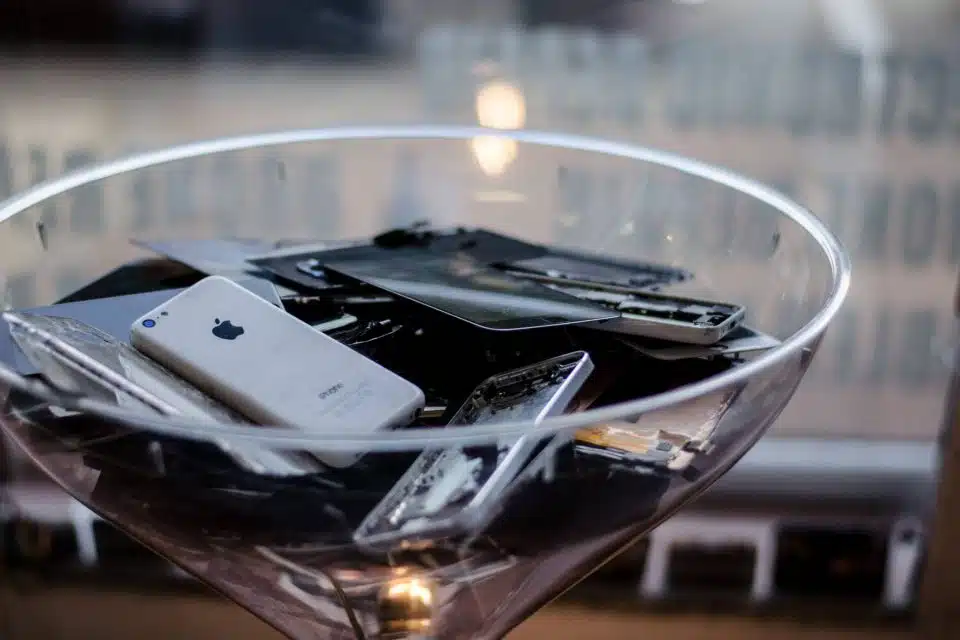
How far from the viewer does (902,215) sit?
2.72 feet

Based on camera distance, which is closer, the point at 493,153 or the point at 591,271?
the point at 591,271

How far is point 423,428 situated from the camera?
1.20ft

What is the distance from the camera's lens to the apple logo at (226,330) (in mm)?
385

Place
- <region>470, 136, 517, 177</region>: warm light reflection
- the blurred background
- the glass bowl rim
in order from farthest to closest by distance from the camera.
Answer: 1. the blurred background
2. <region>470, 136, 517, 177</region>: warm light reflection
3. the glass bowl rim

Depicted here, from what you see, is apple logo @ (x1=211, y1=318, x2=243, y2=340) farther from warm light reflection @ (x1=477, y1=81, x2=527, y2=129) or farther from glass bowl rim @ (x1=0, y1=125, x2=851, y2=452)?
warm light reflection @ (x1=477, y1=81, x2=527, y2=129)

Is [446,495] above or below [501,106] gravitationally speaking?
below

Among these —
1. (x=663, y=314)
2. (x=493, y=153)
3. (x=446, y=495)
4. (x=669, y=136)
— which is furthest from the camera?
Result: (x=669, y=136)

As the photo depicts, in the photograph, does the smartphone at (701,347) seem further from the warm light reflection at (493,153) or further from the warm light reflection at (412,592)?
the warm light reflection at (493,153)

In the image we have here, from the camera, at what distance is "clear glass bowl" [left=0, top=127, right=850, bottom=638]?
1.03ft

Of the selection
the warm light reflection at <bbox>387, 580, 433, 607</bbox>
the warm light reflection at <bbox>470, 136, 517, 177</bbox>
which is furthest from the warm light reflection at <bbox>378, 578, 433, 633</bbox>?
the warm light reflection at <bbox>470, 136, 517, 177</bbox>

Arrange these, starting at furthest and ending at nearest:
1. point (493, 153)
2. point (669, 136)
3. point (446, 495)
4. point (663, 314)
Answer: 1. point (669, 136)
2. point (493, 153)
3. point (663, 314)
4. point (446, 495)

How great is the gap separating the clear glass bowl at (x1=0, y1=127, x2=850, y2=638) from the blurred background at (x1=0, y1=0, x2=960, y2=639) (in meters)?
0.19

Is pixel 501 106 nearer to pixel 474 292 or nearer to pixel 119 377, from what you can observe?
pixel 474 292

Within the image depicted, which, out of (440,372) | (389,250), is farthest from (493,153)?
(440,372)
